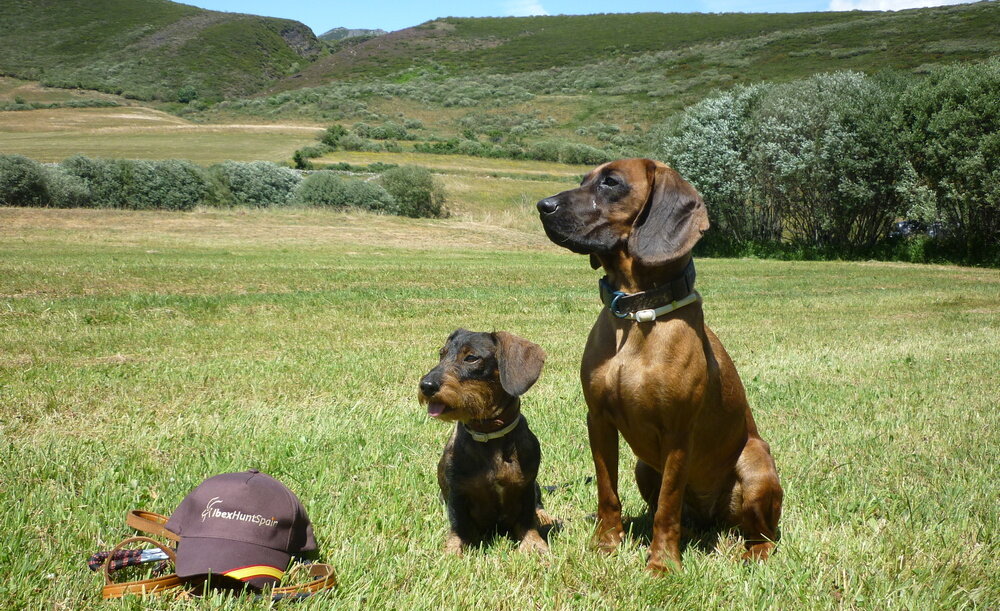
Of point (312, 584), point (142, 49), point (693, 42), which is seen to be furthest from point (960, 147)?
point (142, 49)

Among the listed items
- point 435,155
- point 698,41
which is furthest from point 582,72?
point 435,155

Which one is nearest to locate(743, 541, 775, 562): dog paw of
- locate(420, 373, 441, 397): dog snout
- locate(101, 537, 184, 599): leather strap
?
locate(420, 373, 441, 397): dog snout

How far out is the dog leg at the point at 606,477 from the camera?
3.24 metres

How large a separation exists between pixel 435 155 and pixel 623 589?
65.5m

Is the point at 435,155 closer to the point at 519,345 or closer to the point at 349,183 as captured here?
the point at 349,183


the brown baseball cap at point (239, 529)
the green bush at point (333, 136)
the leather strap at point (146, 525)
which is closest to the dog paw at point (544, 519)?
the brown baseball cap at point (239, 529)

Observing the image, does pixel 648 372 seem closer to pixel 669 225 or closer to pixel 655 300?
pixel 655 300

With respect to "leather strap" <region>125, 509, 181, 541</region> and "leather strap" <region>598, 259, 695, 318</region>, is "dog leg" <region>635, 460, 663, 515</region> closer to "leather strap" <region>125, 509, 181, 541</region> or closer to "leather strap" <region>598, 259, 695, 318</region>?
"leather strap" <region>598, 259, 695, 318</region>

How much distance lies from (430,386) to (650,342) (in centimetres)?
114

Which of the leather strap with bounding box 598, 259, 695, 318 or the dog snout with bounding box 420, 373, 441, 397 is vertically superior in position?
the leather strap with bounding box 598, 259, 695, 318

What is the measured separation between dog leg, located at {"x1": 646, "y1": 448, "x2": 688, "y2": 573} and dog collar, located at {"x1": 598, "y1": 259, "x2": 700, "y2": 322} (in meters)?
0.64

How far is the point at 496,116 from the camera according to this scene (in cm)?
9044

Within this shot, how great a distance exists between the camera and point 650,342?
2979mm

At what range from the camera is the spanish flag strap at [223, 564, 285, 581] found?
2.62 m
